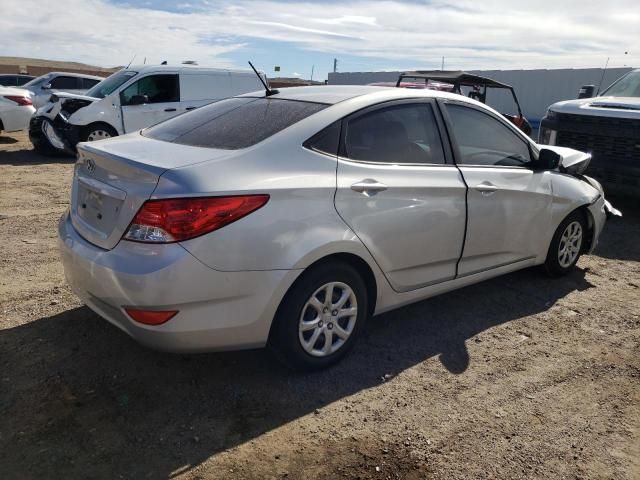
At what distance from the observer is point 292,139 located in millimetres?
3145

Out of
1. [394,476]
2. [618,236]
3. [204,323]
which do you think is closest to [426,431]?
[394,476]

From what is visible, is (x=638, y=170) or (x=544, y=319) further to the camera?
(x=638, y=170)

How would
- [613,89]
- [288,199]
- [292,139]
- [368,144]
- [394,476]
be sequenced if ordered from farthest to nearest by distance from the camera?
[613,89], [368,144], [292,139], [288,199], [394,476]

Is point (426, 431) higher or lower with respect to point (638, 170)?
lower

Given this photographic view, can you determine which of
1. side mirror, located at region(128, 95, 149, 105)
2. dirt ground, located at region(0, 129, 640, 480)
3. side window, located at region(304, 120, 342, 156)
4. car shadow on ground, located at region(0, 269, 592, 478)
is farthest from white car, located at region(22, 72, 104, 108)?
side window, located at region(304, 120, 342, 156)

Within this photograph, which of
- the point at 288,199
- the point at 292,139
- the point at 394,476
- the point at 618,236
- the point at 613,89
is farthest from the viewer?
the point at 613,89

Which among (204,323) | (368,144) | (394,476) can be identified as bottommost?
(394,476)

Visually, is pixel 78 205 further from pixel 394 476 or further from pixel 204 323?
pixel 394 476

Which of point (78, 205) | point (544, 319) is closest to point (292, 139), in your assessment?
point (78, 205)

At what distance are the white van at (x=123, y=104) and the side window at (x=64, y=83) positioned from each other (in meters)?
5.18

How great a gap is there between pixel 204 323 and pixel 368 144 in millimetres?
1488

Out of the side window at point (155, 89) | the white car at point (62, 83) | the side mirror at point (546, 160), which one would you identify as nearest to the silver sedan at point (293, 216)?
the side mirror at point (546, 160)

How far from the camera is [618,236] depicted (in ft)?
22.3

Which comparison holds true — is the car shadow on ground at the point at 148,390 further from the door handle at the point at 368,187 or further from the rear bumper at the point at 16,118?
the rear bumper at the point at 16,118
